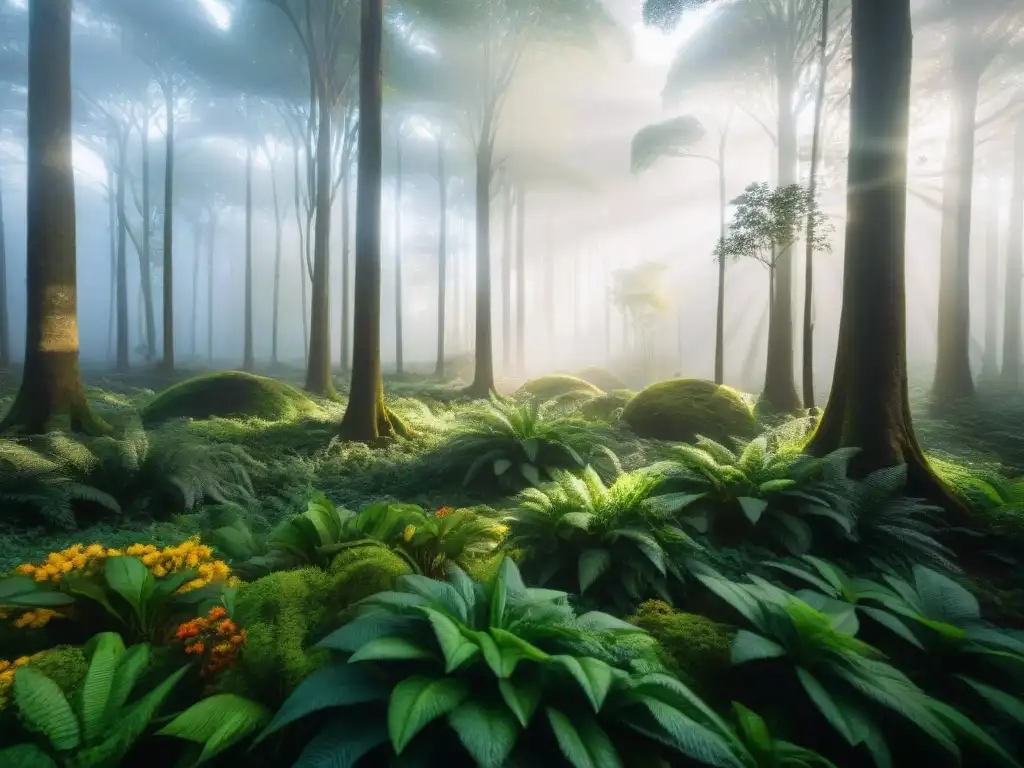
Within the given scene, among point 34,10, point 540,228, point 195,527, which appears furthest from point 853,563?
point 540,228

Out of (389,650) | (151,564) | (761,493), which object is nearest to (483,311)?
(761,493)

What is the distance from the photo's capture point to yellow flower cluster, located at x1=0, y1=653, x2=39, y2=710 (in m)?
2.05

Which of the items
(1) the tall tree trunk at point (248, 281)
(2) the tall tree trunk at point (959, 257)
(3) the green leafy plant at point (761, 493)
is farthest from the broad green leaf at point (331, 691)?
(1) the tall tree trunk at point (248, 281)

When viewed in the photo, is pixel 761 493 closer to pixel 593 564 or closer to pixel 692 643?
pixel 593 564

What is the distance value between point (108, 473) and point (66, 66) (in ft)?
19.6

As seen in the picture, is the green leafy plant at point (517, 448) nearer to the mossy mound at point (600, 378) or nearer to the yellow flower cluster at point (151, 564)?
the yellow flower cluster at point (151, 564)

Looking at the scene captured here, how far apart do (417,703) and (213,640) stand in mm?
1278

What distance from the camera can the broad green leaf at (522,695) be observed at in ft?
5.69

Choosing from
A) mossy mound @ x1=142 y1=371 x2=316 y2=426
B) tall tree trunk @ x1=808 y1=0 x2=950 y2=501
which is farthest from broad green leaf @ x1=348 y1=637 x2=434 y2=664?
mossy mound @ x1=142 y1=371 x2=316 y2=426

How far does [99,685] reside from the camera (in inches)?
80.4

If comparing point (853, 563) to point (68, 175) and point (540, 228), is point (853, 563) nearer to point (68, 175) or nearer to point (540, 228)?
point (68, 175)

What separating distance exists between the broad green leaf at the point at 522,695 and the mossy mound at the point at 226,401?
8.92 meters

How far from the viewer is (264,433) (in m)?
8.38

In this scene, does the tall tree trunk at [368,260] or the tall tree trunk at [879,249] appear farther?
the tall tree trunk at [368,260]
